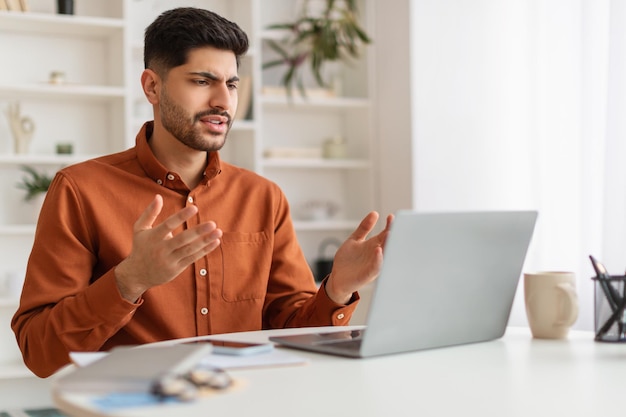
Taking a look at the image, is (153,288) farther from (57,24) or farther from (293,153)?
(293,153)

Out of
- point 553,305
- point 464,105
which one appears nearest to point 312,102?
point 464,105

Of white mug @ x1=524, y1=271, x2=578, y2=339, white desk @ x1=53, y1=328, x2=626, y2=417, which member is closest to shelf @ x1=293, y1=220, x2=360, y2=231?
white mug @ x1=524, y1=271, x2=578, y2=339

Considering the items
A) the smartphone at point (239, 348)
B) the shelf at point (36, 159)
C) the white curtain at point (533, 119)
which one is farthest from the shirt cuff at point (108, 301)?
the shelf at point (36, 159)

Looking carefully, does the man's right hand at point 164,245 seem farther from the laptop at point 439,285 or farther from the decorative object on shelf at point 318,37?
the decorative object on shelf at point 318,37

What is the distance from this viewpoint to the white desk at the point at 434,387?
3.11 ft

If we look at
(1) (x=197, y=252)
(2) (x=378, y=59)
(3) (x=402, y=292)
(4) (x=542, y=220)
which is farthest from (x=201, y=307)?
(2) (x=378, y=59)

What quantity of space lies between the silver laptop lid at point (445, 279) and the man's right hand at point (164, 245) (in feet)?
0.95

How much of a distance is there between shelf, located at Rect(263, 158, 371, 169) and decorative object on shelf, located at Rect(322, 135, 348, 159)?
5 centimetres

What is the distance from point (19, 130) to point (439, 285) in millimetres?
2926

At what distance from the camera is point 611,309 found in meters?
1.44

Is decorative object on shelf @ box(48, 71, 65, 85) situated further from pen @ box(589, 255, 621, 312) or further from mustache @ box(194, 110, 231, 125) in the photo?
pen @ box(589, 255, 621, 312)

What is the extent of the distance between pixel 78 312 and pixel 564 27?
2.67m

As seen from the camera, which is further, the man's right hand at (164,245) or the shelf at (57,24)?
the shelf at (57,24)

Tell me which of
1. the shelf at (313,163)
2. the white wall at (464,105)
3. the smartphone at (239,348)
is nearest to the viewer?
the smartphone at (239,348)
